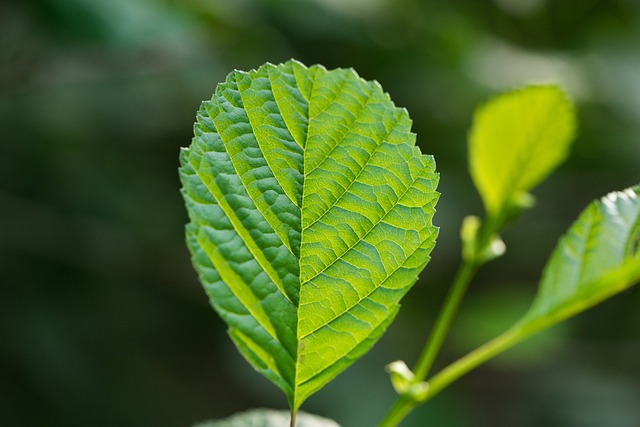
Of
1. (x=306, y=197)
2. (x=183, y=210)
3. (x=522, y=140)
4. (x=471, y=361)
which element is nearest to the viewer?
(x=306, y=197)

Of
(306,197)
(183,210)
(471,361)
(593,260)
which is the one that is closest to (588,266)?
(593,260)

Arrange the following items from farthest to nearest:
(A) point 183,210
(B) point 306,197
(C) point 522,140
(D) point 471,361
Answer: (A) point 183,210, (C) point 522,140, (D) point 471,361, (B) point 306,197

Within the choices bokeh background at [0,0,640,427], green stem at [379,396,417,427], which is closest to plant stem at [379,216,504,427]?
green stem at [379,396,417,427]

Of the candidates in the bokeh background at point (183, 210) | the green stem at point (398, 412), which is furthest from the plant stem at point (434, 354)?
the bokeh background at point (183, 210)

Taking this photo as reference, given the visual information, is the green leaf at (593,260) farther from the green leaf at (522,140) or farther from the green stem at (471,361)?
the green leaf at (522,140)

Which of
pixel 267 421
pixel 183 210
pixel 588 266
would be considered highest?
pixel 588 266

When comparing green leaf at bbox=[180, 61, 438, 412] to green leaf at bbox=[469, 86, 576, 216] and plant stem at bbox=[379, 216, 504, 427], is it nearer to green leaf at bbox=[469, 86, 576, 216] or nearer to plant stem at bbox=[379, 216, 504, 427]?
plant stem at bbox=[379, 216, 504, 427]

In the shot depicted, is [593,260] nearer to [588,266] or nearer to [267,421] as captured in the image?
[588,266]

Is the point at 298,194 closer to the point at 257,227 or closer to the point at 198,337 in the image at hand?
the point at 257,227
